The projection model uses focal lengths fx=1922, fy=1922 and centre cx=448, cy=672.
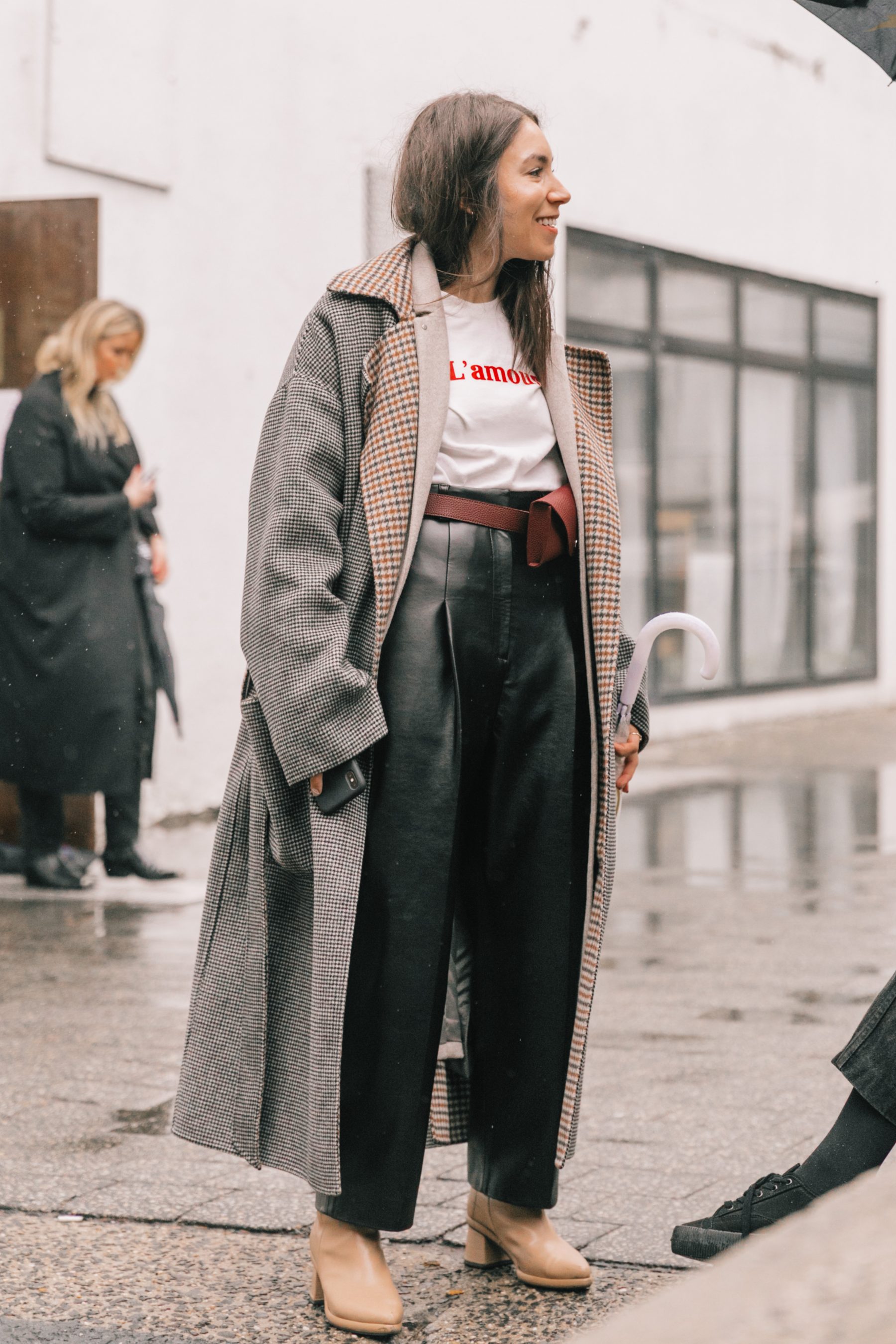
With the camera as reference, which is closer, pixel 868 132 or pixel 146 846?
pixel 146 846

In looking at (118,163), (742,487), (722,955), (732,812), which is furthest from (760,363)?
(722,955)

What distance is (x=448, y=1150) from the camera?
3.92m

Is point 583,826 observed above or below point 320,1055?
above

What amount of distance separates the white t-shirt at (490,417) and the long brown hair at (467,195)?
4 cm

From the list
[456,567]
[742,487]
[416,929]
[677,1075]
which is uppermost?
[742,487]

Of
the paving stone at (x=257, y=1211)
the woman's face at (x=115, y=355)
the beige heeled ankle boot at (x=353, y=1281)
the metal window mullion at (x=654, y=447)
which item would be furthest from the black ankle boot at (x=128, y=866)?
the metal window mullion at (x=654, y=447)

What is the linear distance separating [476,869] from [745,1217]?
26.6 inches

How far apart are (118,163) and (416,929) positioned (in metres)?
6.37

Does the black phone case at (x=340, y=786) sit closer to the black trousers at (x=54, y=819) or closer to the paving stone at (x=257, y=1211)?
the paving stone at (x=257, y=1211)

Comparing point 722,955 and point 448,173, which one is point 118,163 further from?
point 448,173

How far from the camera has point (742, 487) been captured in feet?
46.8

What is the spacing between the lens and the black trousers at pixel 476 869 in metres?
2.86

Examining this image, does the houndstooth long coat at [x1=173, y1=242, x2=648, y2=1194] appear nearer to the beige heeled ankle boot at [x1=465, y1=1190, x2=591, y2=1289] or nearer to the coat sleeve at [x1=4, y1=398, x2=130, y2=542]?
the beige heeled ankle boot at [x1=465, y1=1190, x2=591, y2=1289]

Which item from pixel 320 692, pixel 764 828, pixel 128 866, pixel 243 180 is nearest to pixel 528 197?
pixel 320 692
